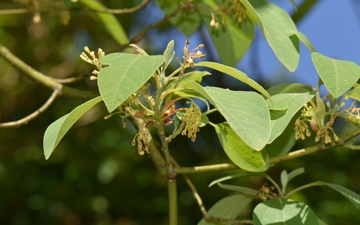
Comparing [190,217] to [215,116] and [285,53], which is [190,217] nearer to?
[215,116]

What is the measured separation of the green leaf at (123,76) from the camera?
72 cm

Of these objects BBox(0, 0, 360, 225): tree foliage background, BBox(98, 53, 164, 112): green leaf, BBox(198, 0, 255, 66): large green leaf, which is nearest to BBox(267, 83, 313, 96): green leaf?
BBox(198, 0, 255, 66): large green leaf

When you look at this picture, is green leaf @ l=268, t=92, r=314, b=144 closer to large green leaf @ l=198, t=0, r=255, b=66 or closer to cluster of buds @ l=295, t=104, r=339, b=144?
cluster of buds @ l=295, t=104, r=339, b=144

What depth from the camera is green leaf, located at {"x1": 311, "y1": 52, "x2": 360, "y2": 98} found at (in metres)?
0.87

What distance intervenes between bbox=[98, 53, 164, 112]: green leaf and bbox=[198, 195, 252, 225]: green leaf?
1.83 feet

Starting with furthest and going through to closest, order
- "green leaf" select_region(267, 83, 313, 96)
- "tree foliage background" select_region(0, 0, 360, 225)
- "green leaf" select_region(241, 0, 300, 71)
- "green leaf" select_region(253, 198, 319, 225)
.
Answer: "tree foliage background" select_region(0, 0, 360, 225)
"green leaf" select_region(267, 83, 313, 96)
"green leaf" select_region(241, 0, 300, 71)
"green leaf" select_region(253, 198, 319, 225)

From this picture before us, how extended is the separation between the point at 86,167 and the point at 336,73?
70.2 inches

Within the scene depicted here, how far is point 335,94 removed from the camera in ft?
2.79

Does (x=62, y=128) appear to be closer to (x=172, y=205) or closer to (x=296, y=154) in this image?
(x=172, y=205)

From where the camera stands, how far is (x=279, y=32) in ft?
3.80

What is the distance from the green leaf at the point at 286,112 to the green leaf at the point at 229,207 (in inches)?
13.9

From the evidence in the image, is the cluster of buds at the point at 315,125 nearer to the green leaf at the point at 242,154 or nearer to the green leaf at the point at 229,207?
the green leaf at the point at 242,154

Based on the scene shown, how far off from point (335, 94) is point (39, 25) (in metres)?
2.10

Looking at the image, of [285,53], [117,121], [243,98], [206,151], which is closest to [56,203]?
[117,121]
